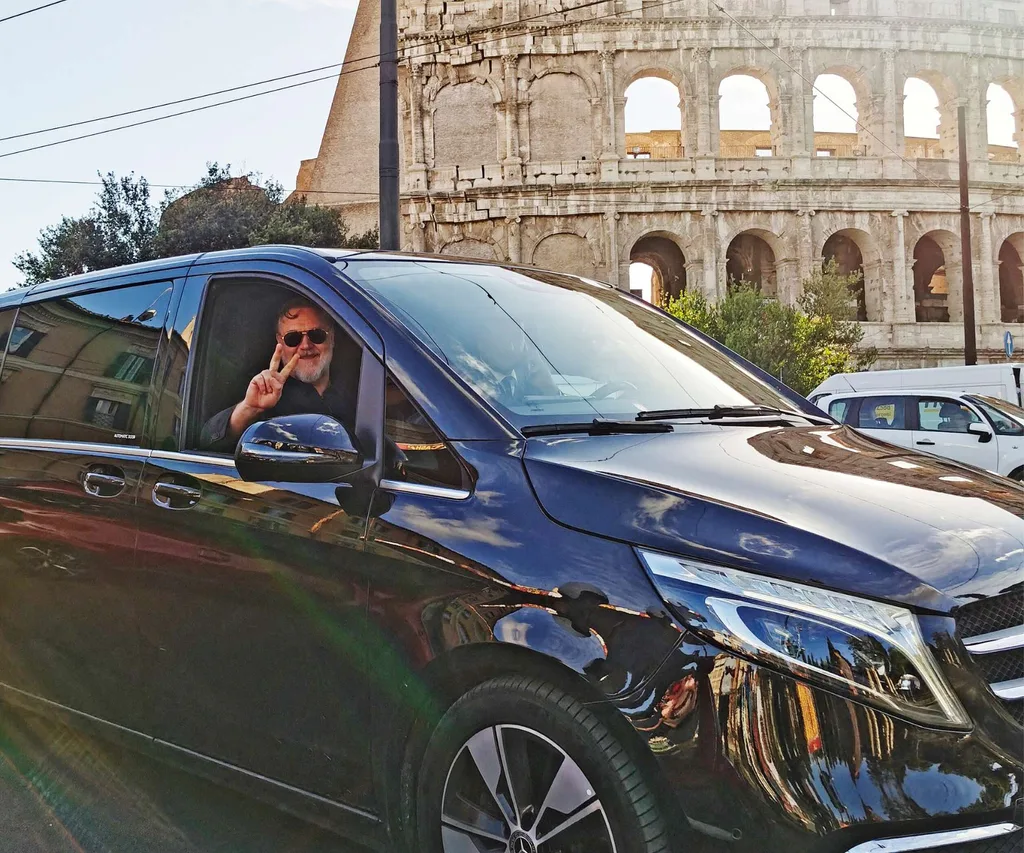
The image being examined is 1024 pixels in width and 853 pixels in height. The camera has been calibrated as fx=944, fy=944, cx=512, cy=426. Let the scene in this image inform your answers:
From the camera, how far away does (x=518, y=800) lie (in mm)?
1953

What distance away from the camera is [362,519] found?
7.56ft

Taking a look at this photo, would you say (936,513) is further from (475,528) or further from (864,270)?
(864,270)

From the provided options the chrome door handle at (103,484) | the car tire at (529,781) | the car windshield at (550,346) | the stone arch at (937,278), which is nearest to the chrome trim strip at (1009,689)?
the car tire at (529,781)

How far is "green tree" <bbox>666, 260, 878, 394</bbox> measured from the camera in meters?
27.0

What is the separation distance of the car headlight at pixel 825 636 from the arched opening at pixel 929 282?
40883mm

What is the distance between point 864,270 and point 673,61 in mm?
11180

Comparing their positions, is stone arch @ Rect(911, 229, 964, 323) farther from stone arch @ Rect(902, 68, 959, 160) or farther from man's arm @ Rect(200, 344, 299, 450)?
man's arm @ Rect(200, 344, 299, 450)

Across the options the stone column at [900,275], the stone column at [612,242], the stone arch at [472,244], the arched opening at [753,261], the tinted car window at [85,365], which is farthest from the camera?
the arched opening at [753,261]

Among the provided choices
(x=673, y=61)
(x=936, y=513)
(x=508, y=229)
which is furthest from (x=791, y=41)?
(x=936, y=513)

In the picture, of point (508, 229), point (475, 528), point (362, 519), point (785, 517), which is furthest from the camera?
point (508, 229)

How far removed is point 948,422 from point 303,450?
46.2ft

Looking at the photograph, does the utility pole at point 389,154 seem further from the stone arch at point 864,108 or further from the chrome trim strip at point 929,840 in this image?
the stone arch at point 864,108

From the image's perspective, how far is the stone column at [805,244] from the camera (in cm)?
3606

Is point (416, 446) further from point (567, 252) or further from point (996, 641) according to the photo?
point (567, 252)
